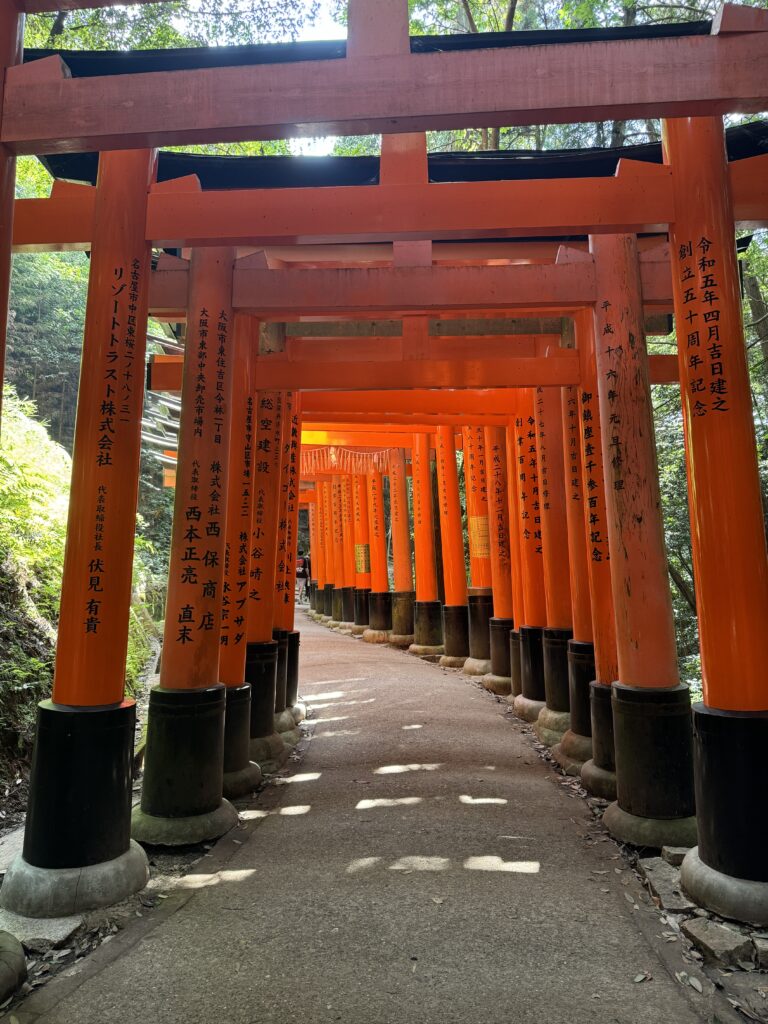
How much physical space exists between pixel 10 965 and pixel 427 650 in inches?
431

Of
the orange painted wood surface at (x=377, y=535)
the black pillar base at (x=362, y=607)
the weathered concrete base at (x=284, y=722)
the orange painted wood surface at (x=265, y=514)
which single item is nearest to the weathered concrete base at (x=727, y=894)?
the orange painted wood surface at (x=265, y=514)

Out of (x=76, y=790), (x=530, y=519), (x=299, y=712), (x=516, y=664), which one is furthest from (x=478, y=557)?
(x=76, y=790)

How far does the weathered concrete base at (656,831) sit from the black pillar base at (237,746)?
8.98ft

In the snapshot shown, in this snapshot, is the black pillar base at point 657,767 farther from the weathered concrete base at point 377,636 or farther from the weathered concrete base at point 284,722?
the weathered concrete base at point 377,636

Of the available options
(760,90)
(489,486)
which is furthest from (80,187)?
(489,486)

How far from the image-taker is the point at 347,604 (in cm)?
2011

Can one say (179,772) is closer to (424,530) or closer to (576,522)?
(576,522)

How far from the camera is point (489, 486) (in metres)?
10.1

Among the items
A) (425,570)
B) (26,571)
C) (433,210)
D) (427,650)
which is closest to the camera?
(433,210)

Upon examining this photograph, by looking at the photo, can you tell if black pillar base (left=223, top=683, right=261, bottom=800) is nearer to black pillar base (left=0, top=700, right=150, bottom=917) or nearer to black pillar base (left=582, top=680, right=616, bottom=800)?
black pillar base (left=0, top=700, right=150, bottom=917)

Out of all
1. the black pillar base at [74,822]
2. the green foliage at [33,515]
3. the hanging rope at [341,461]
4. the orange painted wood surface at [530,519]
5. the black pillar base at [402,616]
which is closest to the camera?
the black pillar base at [74,822]

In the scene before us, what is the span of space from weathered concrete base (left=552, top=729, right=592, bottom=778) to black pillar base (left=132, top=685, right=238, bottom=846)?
9.86ft

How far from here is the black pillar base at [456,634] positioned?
469 inches

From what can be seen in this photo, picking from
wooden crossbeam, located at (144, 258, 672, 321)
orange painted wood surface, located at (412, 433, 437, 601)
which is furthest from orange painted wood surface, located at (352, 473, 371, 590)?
wooden crossbeam, located at (144, 258, 672, 321)
